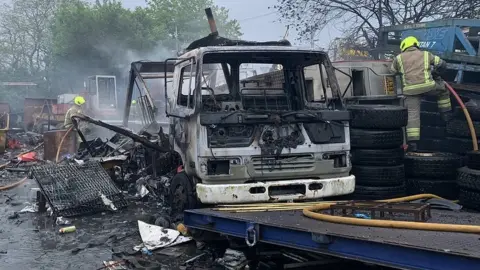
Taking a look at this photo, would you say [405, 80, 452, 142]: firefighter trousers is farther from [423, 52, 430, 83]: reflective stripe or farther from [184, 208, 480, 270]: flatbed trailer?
[184, 208, 480, 270]: flatbed trailer

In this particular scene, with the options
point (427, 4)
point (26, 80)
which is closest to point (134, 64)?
point (427, 4)

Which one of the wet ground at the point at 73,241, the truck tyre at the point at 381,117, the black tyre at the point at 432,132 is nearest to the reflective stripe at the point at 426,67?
the truck tyre at the point at 381,117

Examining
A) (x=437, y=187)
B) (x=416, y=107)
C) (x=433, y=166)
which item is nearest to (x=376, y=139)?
(x=433, y=166)

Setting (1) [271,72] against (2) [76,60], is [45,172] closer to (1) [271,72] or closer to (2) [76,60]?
(1) [271,72]

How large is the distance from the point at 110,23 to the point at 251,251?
32711 mm

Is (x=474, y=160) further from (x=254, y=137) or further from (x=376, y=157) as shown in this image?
(x=254, y=137)

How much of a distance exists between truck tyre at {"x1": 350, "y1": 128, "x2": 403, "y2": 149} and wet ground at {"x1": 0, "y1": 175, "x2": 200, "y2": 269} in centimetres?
257

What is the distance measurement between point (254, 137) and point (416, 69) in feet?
10.3

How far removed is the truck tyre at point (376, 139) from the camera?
21.3ft

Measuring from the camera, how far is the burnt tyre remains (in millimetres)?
6539

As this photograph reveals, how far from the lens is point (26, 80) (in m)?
40.3

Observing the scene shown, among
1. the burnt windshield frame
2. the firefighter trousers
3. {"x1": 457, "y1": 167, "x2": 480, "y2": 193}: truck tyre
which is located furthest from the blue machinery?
the burnt windshield frame

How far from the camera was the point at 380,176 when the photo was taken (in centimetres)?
639

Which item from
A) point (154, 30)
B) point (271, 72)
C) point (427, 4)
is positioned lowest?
point (271, 72)
